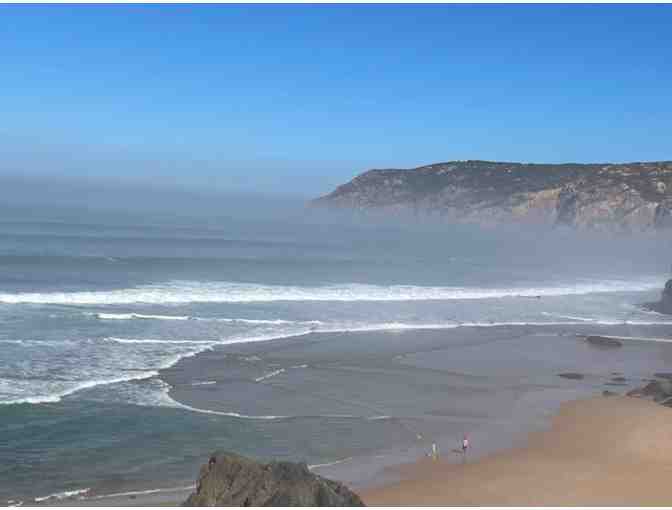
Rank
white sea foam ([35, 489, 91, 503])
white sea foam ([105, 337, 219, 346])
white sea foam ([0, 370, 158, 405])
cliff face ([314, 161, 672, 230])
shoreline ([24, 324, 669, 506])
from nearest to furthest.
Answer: white sea foam ([35, 489, 91, 503]) < shoreline ([24, 324, 669, 506]) < white sea foam ([0, 370, 158, 405]) < white sea foam ([105, 337, 219, 346]) < cliff face ([314, 161, 672, 230])

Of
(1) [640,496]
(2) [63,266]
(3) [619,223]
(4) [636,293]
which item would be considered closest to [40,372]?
(1) [640,496]

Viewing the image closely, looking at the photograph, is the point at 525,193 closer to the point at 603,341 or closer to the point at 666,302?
the point at 666,302

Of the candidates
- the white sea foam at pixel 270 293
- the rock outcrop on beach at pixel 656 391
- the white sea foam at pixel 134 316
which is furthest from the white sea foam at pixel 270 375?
the white sea foam at pixel 270 293

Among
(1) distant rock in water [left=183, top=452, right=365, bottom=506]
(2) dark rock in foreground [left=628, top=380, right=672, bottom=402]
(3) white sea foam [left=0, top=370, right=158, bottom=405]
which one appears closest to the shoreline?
(3) white sea foam [left=0, top=370, right=158, bottom=405]

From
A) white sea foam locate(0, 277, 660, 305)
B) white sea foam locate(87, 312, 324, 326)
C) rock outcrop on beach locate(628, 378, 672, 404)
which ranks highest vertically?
white sea foam locate(0, 277, 660, 305)

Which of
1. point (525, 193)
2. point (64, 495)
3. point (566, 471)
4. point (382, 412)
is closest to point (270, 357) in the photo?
point (382, 412)

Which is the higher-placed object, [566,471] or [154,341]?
[154,341]

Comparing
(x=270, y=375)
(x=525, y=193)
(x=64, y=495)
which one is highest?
(x=525, y=193)

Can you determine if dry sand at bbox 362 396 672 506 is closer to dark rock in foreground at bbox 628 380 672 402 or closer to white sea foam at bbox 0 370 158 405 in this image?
dark rock in foreground at bbox 628 380 672 402
